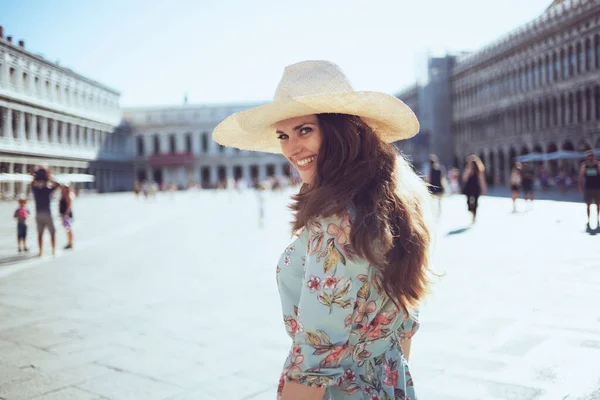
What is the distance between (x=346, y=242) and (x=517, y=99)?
42.9 m

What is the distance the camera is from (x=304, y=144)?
1578mm

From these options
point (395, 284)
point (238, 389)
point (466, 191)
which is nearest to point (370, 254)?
point (395, 284)

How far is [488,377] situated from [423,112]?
50.4 metres

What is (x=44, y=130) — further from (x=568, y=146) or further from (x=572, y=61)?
(x=568, y=146)

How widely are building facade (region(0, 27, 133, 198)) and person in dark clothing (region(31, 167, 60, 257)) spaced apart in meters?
0.22

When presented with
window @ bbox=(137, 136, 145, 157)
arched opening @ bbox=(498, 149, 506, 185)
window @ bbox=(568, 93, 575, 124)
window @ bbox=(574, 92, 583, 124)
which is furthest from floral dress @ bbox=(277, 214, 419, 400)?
window @ bbox=(137, 136, 145, 157)

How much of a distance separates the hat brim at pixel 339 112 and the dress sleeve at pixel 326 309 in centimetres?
39

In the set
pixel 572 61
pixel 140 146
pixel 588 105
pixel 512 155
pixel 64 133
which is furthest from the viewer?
pixel 140 146

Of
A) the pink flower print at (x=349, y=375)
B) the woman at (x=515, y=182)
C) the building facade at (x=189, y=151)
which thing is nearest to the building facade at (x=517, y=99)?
the woman at (x=515, y=182)

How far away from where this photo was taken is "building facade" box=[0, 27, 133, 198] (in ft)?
22.0

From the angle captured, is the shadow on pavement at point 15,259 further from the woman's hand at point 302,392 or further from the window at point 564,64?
the window at point 564,64

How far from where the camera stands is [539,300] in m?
4.68

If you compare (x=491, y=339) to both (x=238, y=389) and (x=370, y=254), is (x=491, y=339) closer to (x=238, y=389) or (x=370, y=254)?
(x=238, y=389)

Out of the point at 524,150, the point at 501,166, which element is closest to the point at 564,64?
the point at 524,150
